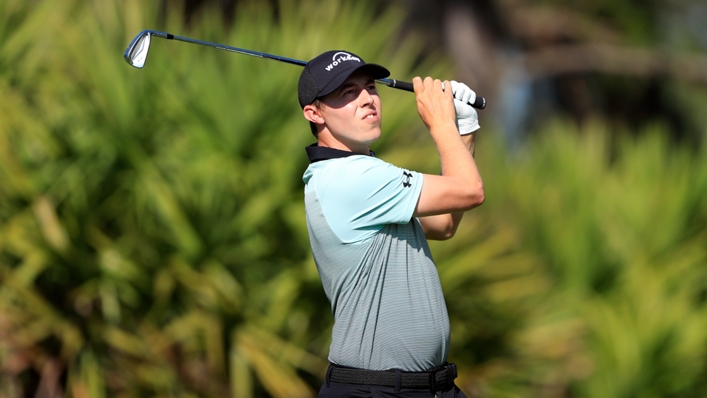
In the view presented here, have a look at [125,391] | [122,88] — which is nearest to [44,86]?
[122,88]

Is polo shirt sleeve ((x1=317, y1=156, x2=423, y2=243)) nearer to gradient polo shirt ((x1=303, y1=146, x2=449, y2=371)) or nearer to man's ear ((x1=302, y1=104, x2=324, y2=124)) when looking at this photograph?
gradient polo shirt ((x1=303, y1=146, x2=449, y2=371))

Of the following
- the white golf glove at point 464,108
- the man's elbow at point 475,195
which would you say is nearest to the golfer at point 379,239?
the man's elbow at point 475,195

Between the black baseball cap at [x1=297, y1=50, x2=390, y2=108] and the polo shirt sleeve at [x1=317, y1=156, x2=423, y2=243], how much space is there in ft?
0.97

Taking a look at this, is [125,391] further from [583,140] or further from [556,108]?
[556,108]

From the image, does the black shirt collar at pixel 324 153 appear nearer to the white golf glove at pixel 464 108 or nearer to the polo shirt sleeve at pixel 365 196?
the polo shirt sleeve at pixel 365 196

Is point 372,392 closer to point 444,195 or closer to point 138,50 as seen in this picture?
point 444,195

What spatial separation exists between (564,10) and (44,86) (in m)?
12.1

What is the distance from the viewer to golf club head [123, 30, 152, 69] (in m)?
4.39

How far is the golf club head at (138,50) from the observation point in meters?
4.39

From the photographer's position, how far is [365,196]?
3.61 m

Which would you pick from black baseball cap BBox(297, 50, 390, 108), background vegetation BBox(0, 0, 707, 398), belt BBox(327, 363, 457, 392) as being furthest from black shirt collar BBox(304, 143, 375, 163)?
background vegetation BBox(0, 0, 707, 398)

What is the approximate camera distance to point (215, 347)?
6438 mm

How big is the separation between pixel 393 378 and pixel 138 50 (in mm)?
1906

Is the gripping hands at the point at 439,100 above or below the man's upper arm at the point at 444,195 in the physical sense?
above
